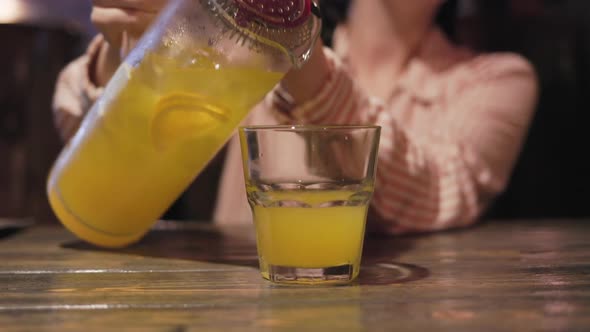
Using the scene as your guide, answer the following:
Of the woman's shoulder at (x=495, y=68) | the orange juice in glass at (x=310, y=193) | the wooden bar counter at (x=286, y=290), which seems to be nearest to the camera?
the wooden bar counter at (x=286, y=290)

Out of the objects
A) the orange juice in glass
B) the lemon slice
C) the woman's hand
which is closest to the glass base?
the orange juice in glass

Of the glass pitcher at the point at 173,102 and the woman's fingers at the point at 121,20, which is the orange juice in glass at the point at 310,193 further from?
the woman's fingers at the point at 121,20

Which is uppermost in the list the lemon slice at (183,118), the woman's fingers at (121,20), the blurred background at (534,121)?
the woman's fingers at (121,20)

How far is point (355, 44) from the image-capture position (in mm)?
1555

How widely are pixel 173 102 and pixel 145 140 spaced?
55 mm

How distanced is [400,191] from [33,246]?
1.78ft

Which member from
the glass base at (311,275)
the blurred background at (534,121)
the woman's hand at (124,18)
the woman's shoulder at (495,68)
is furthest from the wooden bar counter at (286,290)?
the blurred background at (534,121)

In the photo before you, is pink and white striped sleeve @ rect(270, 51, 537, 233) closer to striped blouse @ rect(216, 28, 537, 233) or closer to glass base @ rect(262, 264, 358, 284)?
striped blouse @ rect(216, 28, 537, 233)

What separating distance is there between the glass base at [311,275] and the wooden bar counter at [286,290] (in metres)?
0.02

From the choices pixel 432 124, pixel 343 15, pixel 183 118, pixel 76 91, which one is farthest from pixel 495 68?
pixel 183 118

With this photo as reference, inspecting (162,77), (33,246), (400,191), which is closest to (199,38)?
(162,77)

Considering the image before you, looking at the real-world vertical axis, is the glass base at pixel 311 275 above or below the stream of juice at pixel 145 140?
below

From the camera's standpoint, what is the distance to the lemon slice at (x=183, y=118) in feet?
2.09

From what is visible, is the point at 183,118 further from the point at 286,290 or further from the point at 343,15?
the point at 343,15
